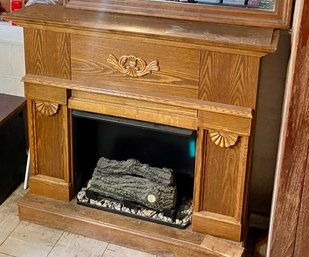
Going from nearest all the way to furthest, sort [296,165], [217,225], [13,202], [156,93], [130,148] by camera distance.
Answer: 1. [296,165]
2. [156,93]
3. [217,225]
4. [130,148]
5. [13,202]

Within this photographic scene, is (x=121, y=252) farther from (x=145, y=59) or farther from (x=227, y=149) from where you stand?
(x=145, y=59)

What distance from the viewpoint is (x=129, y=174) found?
221 centimetres

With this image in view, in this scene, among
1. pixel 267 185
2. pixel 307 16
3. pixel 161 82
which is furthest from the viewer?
pixel 267 185

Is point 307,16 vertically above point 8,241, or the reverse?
point 307,16

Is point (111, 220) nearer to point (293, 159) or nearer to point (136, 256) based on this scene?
point (136, 256)

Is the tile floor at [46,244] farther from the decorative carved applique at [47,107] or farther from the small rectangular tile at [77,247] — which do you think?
the decorative carved applique at [47,107]

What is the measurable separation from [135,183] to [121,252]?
0.29 m

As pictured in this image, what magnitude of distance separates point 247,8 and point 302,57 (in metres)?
1.04

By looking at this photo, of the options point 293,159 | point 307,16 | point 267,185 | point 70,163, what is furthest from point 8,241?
point 307,16

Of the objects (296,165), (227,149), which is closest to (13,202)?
(227,149)

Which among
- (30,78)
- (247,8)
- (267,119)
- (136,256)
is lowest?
(136,256)

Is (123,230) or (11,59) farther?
(11,59)

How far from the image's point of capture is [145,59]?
1898 millimetres

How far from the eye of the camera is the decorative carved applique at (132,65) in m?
1.90
